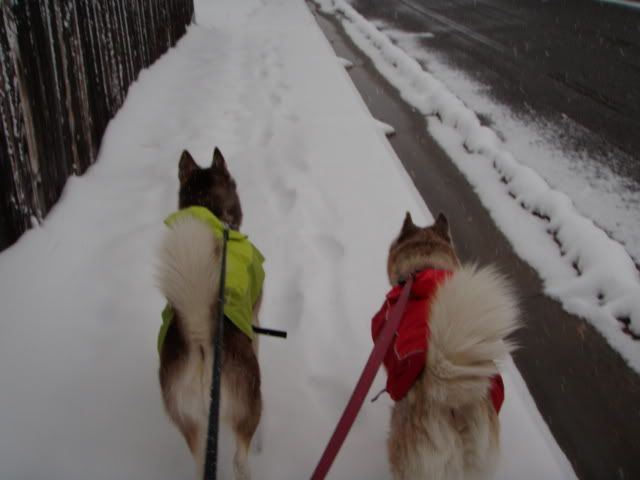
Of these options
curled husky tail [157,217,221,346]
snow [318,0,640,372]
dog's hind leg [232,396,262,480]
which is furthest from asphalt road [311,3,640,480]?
curled husky tail [157,217,221,346]

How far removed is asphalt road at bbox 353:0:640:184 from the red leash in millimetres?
4436

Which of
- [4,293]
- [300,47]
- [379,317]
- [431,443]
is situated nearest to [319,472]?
[431,443]

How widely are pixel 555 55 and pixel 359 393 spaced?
10.4 m

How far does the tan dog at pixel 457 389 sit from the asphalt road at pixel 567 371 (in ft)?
2.70

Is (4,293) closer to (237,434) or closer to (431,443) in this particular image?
(237,434)

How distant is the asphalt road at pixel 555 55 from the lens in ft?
20.2

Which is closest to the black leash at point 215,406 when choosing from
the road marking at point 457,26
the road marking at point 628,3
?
the road marking at point 457,26

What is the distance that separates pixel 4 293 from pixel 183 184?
4.70 ft

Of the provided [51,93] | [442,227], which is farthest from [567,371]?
[51,93]

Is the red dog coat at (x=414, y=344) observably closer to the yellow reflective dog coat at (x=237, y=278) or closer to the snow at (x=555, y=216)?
the yellow reflective dog coat at (x=237, y=278)

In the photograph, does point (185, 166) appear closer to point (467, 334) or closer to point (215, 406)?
point (215, 406)

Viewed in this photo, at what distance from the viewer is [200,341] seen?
5.37 feet

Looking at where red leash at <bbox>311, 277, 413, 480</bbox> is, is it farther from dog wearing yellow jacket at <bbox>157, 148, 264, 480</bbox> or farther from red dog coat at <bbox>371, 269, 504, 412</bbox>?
dog wearing yellow jacket at <bbox>157, 148, 264, 480</bbox>

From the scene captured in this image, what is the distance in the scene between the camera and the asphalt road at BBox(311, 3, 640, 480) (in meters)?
2.36
